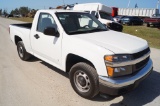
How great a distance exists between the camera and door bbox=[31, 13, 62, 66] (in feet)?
15.3

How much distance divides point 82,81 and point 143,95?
4.54ft

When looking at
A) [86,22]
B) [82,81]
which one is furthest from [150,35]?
[82,81]

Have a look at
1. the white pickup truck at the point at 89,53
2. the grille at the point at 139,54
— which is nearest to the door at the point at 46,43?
the white pickup truck at the point at 89,53

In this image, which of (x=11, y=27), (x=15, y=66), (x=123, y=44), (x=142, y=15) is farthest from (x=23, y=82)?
(x=142, y=15)

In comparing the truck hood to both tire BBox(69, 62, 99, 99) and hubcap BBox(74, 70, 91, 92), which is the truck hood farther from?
hubcap BBox(74, 70, 91, 92)

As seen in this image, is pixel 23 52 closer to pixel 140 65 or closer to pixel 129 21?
pixel 140 65

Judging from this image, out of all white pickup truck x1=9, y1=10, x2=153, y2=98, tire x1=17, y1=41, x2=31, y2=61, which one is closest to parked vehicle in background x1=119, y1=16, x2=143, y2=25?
tire x1=17, y1=41, x2=31, y2=61

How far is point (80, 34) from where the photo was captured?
452 cm

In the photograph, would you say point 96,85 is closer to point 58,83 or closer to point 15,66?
point 58,83

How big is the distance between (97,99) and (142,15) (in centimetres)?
3884

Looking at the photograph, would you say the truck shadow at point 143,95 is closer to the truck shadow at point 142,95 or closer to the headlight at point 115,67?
the truck shadow at point 142,95

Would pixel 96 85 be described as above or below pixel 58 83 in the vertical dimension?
above

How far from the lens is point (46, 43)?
4953 mm

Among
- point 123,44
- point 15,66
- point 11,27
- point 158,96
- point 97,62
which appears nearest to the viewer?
point 97,62
